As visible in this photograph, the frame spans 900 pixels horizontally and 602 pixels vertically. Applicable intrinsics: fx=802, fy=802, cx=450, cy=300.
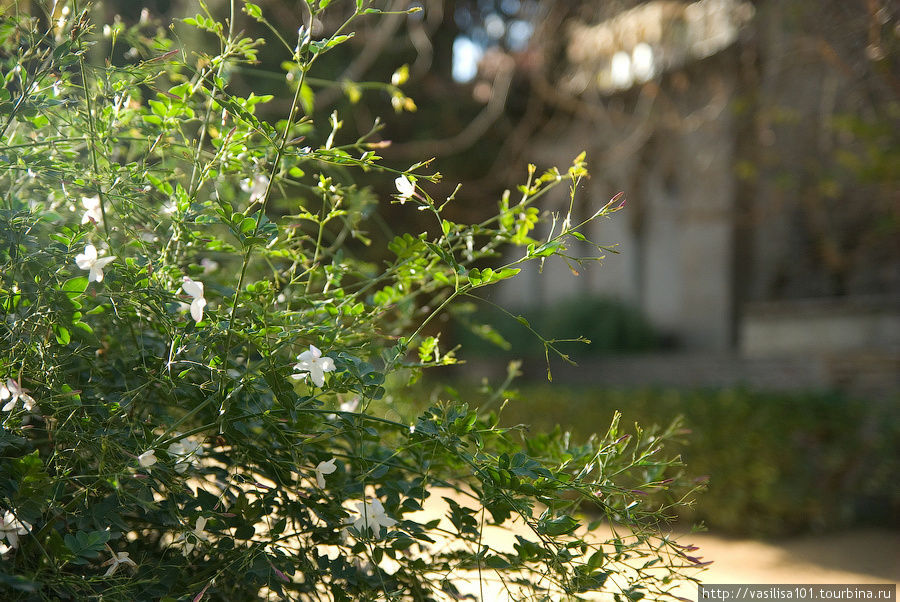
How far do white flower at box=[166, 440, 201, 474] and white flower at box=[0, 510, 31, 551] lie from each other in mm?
214

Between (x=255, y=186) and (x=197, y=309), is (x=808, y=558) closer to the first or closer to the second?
(x=255, y=186)

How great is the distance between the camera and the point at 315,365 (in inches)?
46.2

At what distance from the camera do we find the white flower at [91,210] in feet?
4.16

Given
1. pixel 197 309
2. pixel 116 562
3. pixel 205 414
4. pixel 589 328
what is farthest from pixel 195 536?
pixel 589 328

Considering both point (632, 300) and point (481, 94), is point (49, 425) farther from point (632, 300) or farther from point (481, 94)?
point (632, 300)

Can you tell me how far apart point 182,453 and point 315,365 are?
258 millimetres

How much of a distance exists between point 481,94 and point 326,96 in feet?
4.73

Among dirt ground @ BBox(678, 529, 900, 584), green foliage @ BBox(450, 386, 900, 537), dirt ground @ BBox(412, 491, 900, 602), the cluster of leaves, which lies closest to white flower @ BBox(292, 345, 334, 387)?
the cluster of leaves

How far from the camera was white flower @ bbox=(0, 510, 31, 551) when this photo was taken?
3.67 ft

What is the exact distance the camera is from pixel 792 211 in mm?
8867

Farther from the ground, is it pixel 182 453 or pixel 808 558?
pixel 182 453

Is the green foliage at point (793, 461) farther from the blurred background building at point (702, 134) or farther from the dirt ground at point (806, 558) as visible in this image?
the blurred background building at point (702, 134)

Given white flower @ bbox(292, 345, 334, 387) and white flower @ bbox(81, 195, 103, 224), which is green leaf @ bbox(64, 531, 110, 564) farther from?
white flower @ bbox(81, 195, 103, 224)

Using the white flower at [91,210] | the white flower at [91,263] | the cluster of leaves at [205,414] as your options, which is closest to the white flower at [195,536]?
the cluster of leaves at [205,414]
